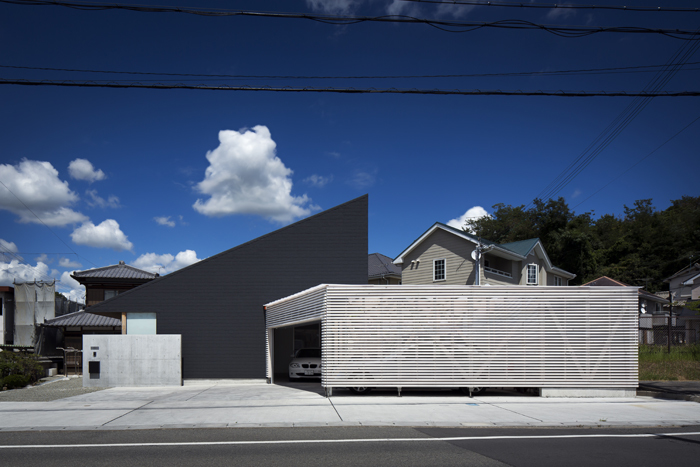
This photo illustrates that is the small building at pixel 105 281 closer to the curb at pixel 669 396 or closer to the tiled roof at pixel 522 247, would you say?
the tiled roof at pixel 522 247

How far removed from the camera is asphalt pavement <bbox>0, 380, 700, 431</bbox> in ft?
33.2

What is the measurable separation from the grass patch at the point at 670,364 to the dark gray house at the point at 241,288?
433 inches

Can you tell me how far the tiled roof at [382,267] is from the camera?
34216 millimetres

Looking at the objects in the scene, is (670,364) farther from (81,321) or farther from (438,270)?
(81,321)

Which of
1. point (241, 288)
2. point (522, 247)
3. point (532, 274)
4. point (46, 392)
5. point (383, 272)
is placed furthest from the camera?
point (383, 272)

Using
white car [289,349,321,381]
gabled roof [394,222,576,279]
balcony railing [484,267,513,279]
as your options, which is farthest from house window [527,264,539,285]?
white car [289,349,321,381]

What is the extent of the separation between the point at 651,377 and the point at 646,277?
4189 centimetres

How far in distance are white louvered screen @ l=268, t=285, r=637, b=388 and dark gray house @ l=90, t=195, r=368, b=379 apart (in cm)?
584

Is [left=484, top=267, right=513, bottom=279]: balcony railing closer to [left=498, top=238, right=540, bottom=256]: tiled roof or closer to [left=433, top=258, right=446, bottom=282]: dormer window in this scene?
[left=498, top=238, right=540, bottom=256]: tiled roof

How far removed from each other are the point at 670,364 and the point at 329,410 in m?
13.9

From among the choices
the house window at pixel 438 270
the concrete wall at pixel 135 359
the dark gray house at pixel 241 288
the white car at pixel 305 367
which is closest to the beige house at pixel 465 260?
the house window at pixel 438 270

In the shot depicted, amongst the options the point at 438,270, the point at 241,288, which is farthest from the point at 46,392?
the point at 438,270

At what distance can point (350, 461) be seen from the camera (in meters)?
6.95

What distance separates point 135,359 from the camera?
18812mm
